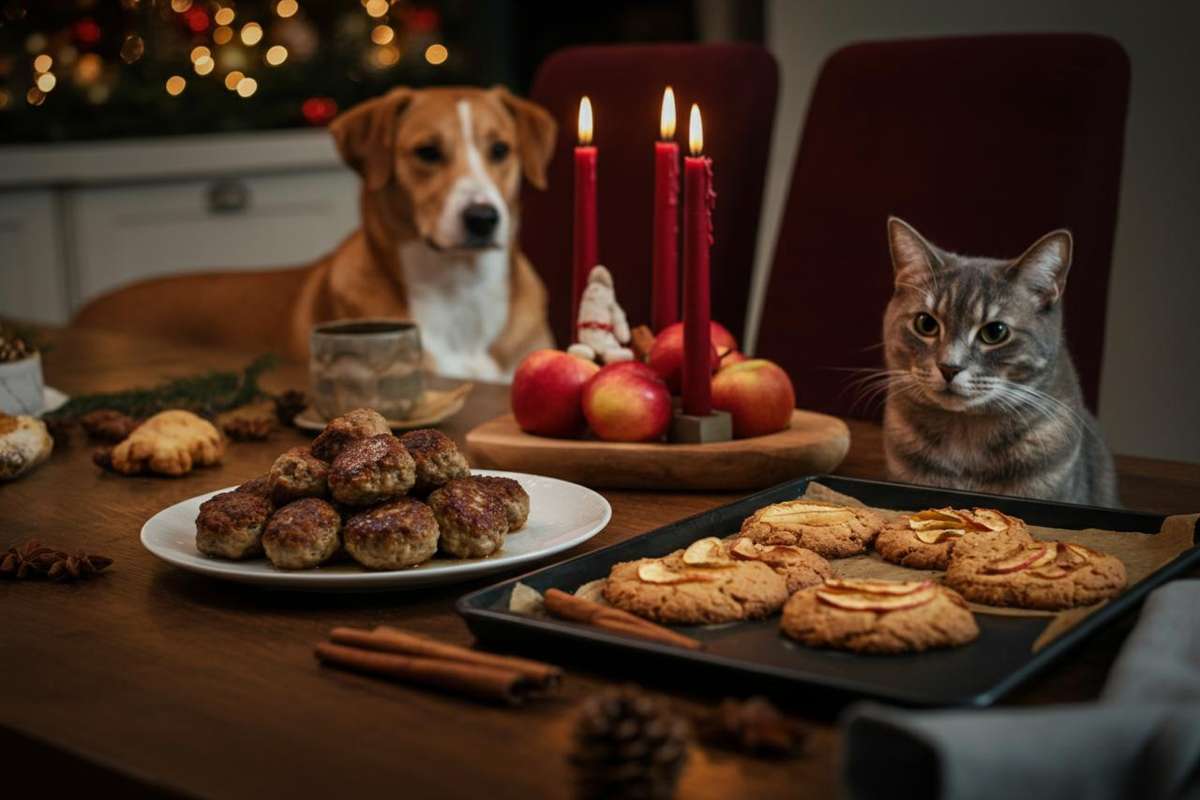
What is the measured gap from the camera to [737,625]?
2.75 feet

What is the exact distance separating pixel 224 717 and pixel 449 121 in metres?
2.22

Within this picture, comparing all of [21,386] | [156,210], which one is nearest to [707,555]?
[21,386]

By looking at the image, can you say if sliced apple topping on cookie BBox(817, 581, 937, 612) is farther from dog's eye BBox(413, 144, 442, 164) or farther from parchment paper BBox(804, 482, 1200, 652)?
dog's eye BBox(413, 144, 442, 164)

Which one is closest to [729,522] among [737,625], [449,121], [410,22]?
[737,625]

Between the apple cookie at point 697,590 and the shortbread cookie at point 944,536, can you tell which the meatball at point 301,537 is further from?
the shortbread cookie at point 944,536

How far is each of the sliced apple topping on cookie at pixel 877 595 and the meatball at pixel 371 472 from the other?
310 mm

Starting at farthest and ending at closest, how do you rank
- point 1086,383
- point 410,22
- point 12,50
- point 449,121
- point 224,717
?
point 410,22 < point 12,50 < point 449,121 < point 1086,383 < point 224,717

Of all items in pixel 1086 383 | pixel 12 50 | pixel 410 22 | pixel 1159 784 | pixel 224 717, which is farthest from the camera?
pixel 410 22

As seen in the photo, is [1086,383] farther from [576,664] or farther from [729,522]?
[576,664]

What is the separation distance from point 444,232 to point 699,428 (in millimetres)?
1641

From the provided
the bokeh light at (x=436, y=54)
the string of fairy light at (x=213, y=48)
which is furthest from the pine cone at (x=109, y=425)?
the bokeh light at (x=436, y=54)

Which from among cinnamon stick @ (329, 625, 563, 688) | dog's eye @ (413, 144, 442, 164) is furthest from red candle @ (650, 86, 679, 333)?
dog's eye @ (413, 144, 442, 164)

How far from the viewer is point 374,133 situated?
2906 mm

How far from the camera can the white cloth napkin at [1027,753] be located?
56 centimetres
